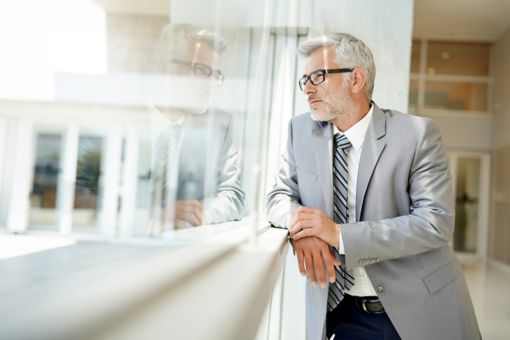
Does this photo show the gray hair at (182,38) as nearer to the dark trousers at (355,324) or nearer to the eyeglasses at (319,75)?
the eyeglasses at (319,75)

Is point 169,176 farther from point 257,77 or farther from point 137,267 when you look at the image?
point 257,77

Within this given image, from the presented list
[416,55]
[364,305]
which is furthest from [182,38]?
[416,55]

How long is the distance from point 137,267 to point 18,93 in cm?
19

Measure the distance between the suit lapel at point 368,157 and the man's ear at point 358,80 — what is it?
17cm

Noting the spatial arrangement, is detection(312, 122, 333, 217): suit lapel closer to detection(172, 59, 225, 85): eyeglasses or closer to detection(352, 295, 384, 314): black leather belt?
detection(352, 295, 384, 314): black leather belt

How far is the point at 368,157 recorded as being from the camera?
1.55m

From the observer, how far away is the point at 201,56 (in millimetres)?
775

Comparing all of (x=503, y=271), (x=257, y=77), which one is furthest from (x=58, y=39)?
(x=503, y=271)

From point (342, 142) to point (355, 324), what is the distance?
2.09 feet

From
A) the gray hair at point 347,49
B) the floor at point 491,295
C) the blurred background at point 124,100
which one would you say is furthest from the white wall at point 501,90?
the gray hair at point 347,49

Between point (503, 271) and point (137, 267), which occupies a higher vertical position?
point (137, 267)

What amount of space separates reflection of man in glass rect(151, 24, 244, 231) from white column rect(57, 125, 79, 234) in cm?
16

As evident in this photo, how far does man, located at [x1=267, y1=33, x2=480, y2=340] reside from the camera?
Result: 1.43 m

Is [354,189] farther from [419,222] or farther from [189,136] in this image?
[189,136]
